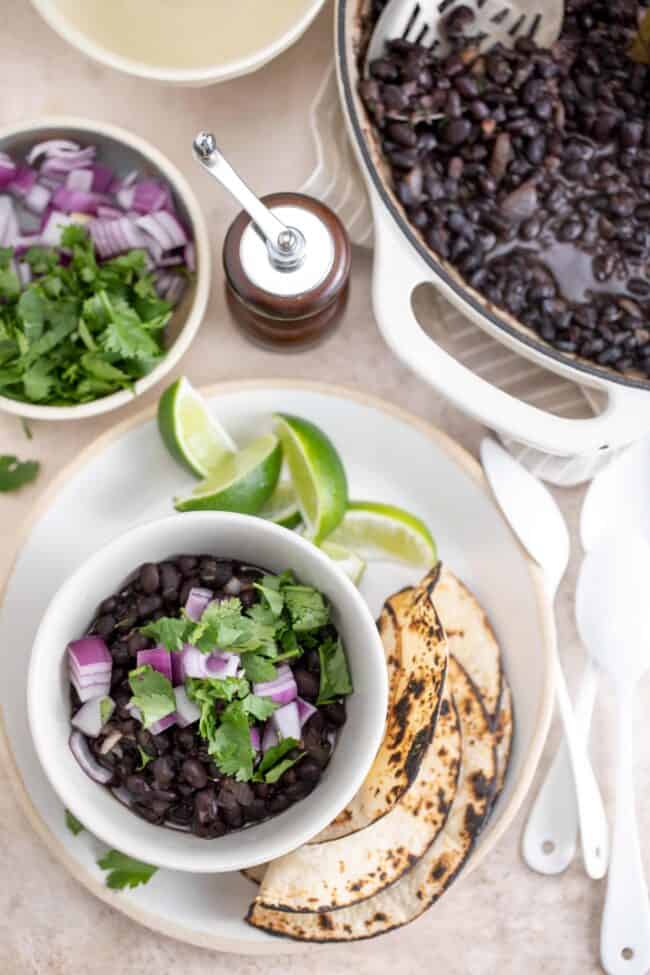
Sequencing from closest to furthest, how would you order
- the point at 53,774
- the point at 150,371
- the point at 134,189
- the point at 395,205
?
the point at 53,774 → the point at 395,205 → the point at 150,371 → the point at 134,189

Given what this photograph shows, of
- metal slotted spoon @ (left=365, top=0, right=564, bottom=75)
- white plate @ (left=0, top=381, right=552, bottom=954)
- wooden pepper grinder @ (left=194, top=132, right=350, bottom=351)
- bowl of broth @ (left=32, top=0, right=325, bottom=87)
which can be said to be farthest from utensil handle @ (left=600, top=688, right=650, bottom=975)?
Answer: bowl of broth @ (left=32, top=0, right=325, bottom=87)

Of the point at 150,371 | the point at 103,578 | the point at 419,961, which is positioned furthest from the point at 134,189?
the point at 419,961

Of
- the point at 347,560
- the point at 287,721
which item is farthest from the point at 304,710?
the point at 347,560

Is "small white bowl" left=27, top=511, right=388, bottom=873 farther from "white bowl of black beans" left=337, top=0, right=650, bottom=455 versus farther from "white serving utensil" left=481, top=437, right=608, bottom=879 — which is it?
"white bowl of black beans" left=337, top=0, right=650, bottom=455

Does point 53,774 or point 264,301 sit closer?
point 53,774

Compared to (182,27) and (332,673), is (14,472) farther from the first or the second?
(182,27)

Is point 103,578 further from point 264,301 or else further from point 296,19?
point 296,19

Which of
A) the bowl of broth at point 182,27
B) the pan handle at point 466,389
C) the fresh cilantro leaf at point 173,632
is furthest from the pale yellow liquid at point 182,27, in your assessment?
the fresh cilantro leaf at point 173,632
